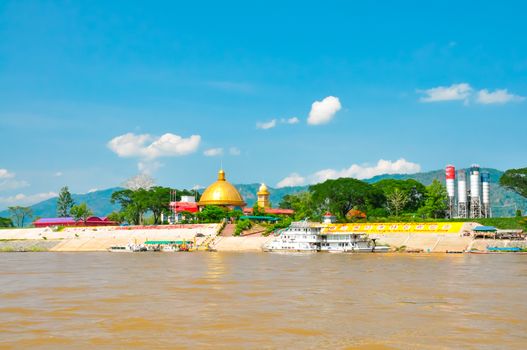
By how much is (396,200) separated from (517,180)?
24251 millimetres

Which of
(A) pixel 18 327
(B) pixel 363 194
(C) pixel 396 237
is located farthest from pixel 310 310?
(B) pixel 363 194

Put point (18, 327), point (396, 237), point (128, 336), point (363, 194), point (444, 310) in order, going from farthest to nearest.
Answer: point (363, 194), point (396, 237), point (444, 310), point (18, 327), point (128, 336)

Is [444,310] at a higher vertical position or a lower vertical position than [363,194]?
lower

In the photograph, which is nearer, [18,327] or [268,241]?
[18,327]

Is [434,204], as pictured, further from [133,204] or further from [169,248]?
[133,204]

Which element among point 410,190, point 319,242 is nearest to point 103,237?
point 319,242

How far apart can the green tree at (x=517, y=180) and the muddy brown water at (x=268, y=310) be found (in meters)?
77.6

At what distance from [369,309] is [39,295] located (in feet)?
64.7

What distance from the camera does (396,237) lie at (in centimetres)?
9525

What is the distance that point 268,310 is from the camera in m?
29.2

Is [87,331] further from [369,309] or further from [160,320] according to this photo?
[369,309]

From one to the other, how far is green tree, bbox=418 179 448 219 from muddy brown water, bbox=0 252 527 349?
72.4 metres

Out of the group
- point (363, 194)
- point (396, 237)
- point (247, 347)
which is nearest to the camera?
point (247, 347)

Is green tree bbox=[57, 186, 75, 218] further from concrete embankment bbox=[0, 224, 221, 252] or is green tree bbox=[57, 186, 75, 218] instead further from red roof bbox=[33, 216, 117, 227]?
concrete embankment bbox=[0, 224, 221, 252]
